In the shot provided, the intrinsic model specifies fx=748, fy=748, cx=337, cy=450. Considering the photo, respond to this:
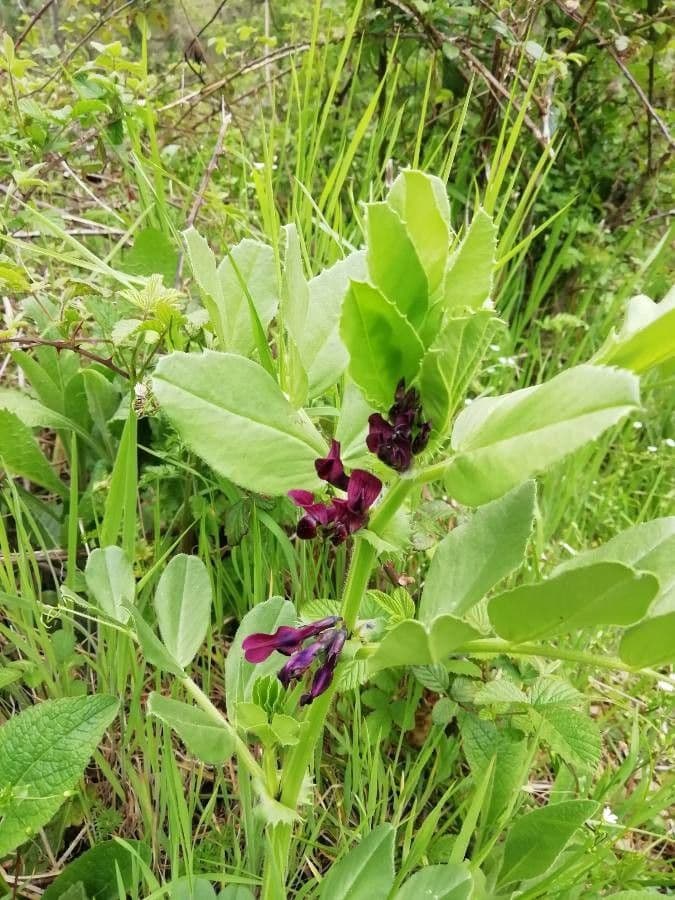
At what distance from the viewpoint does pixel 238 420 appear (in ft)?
1.55

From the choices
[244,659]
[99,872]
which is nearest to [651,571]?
[244,659]

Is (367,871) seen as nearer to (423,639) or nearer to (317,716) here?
(317,716)

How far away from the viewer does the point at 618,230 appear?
238 centimetres

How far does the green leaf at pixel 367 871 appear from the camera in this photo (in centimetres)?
63

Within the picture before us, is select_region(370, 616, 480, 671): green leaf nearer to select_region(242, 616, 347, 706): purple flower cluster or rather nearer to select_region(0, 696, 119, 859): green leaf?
select_region(242, 616, 347, 706): purple flower cluster

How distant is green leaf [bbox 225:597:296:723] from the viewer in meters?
0.72

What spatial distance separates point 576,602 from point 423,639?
0.29ft

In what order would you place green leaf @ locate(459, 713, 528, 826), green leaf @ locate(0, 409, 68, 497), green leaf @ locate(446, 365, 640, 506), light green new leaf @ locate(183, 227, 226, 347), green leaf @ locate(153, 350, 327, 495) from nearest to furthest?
green leaf @ locate(446, 365, 640, 506), green leaf @ locate(153, 350, 327, 495), light green new leaf @ locate(183, 227, 226, 347), green leaf @ locate(459, 713, 528, 826), green leaf @ locate(0, 409, 68, 497)

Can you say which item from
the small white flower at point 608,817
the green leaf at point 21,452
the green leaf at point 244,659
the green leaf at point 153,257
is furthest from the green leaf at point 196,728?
the green leaf at point 153,257

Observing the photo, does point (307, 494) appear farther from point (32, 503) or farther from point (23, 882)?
point (32, 503)

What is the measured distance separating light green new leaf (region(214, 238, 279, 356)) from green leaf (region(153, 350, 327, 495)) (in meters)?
0.19

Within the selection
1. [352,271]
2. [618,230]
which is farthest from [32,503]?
[618,230]

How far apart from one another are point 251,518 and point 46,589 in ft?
1.26

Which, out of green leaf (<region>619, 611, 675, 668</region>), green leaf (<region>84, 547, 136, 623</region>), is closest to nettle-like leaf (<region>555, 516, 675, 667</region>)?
green leaf (<region>619, 611, 675, 668</region>)
